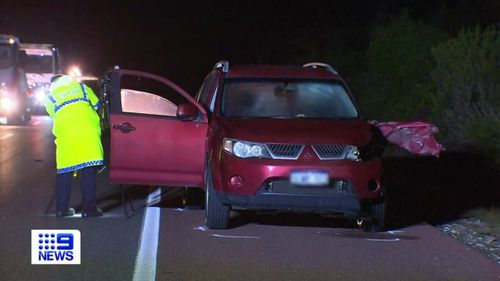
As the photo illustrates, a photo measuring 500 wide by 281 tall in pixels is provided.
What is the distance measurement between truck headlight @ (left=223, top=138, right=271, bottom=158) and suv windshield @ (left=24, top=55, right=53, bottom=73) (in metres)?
27.7

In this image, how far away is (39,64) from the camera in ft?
115

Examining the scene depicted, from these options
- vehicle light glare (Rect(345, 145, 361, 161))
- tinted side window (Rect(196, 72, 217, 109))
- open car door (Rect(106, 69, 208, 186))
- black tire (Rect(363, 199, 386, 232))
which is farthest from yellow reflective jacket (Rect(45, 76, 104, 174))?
black tire (Rect(363, 199, 386, 232))

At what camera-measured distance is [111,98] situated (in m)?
9.75

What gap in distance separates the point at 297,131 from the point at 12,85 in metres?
21.3

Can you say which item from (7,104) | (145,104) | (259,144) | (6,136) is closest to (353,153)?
(259,144)

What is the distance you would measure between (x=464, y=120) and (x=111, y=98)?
957 cm

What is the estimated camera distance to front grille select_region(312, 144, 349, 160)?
338 inches

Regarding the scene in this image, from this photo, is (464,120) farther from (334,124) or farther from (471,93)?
(334,124)

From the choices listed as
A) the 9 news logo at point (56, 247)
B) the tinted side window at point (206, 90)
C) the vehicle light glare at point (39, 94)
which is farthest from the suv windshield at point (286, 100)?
the vehicle light glare at point (39, 94)

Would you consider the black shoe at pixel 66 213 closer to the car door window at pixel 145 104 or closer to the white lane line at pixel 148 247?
the white lane line at pixel 148 247

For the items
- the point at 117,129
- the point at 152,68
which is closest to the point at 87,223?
the point at 117,129

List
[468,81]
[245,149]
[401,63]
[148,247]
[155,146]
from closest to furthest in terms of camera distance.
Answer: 1. [148,247]
2. [245,149]
3. [155,146]
4. [468,81]
5. [401,63]

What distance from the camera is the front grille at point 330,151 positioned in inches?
338

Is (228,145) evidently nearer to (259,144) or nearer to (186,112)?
(259,144)
